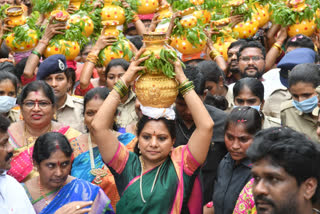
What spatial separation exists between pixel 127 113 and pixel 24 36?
5.97ft

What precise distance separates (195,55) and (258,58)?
0.84 metres

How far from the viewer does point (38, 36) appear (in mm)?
6984

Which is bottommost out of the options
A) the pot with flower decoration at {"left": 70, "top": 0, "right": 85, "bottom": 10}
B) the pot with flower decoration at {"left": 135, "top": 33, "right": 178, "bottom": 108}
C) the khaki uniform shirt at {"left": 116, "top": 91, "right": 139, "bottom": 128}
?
the khaki uniform shirt at {"left": 116, "top": 91, "right": 139, "bottom": 128}

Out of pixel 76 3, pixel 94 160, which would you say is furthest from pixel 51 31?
pixel 94 160

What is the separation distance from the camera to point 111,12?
746 centimetres

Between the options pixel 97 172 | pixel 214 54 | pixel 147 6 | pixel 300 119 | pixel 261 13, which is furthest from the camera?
pixel 147 6

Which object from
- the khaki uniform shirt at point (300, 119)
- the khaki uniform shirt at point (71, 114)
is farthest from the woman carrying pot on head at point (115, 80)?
the khaki uniform shirt at point (300, 119)

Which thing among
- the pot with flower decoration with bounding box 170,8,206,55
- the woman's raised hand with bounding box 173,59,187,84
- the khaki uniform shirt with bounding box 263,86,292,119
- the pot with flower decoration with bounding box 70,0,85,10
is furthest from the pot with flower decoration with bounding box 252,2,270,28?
the woman's raised hand with bounding box 173,59,187,84

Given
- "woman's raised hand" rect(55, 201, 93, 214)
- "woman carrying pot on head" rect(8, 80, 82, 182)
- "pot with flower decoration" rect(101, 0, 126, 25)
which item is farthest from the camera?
"pot with flower decoration" rect(101, 0, 126, 25)

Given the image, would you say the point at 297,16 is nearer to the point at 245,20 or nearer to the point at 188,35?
the point at 245,20

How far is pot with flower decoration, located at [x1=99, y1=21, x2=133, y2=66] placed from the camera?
268 inches

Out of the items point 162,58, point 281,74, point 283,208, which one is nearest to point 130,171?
point 162,58

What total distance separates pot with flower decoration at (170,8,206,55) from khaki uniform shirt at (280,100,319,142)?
1472 mm

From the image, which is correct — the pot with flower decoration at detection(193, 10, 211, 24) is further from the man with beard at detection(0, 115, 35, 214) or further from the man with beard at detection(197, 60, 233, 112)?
the man with beard at detection(0, 115, 35, 214)
